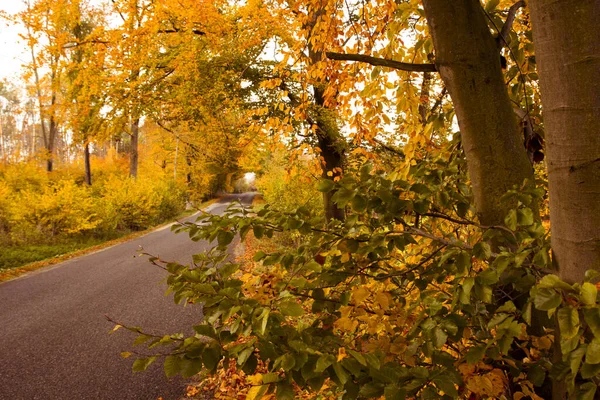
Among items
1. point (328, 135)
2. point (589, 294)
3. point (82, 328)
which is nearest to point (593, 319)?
point (589, 294)

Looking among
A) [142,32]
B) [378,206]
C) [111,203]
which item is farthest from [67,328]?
[111,203]

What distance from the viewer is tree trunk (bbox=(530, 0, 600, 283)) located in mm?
836

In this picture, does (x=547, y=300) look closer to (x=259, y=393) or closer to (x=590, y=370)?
(x=590, y=370)

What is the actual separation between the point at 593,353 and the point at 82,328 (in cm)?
610

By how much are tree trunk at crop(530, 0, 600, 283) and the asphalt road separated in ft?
6.19

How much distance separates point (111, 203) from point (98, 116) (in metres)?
5.77

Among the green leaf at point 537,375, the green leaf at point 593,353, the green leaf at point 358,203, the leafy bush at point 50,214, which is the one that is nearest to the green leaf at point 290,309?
the green leaf at point 358,203

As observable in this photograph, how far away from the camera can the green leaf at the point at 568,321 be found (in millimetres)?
636

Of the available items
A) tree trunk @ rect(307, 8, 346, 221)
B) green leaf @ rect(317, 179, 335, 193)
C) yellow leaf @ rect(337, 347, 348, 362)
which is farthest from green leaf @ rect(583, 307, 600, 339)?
tree trunk @ rect(307, 8, 346, 221)

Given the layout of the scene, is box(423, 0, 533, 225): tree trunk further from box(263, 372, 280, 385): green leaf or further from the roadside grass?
the roadside grass

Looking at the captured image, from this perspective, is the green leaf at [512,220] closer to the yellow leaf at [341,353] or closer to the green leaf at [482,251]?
the green leaf at [482,251]

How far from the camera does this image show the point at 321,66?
2734mm

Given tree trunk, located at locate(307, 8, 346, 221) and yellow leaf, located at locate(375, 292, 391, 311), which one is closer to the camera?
yellow leaf, located at locate(375, 292, 391, 311)

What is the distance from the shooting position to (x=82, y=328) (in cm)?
518
